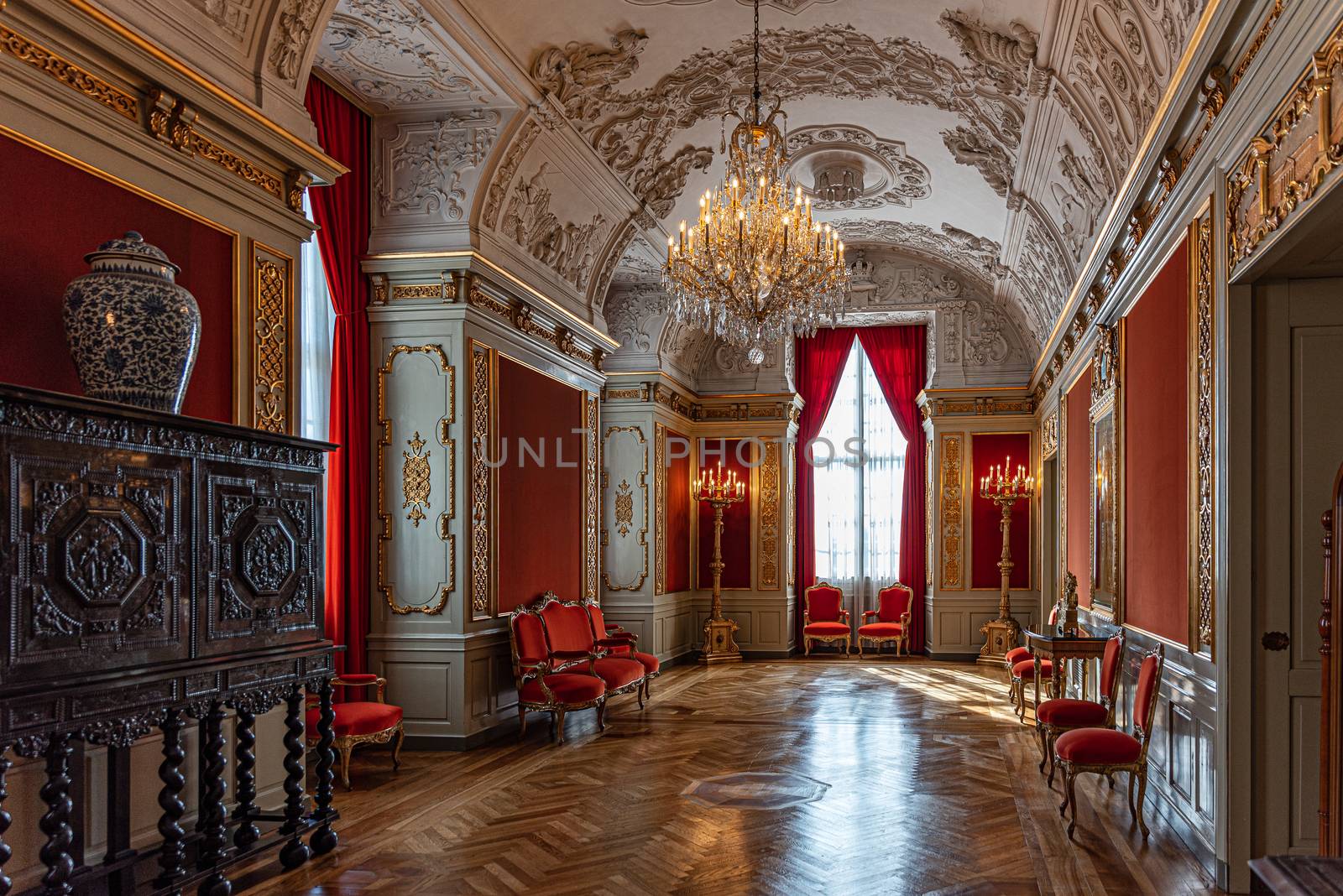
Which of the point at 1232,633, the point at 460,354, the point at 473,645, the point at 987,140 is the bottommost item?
the point at 473,645

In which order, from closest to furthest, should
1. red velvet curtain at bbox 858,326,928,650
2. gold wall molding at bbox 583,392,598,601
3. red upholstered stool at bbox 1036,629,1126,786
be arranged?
red upholstered stool at bbox 1036,629,1126,786 → gold wall molding at bbox 583,392,598,601 → red velvet curtain at bbox 858,326,928,650

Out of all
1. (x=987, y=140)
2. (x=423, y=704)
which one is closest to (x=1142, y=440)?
(x=987, y=140)

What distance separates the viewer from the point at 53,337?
3.70 m

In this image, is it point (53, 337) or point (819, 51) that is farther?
point (819, 51)

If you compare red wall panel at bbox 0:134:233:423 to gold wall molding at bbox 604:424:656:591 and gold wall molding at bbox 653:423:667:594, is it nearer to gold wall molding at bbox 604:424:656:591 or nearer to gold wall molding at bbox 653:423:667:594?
gold wall molding at bbox 604:424:656:591

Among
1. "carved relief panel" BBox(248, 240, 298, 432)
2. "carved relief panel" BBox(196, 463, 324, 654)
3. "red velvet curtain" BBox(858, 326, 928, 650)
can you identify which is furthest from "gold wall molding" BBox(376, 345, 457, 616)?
"red velvet curtain" BBox(858, 326, 928, 650)

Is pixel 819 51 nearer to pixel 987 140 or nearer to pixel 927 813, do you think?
pixel 987 140

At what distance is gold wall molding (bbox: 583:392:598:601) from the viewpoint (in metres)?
9.70

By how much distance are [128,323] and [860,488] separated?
11716mm

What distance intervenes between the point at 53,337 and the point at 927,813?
15.2 ft

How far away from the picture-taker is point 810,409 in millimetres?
14469

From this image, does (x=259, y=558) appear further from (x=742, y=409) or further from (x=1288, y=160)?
(x=742, y=409)

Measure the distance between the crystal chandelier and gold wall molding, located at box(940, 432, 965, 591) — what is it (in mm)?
6974

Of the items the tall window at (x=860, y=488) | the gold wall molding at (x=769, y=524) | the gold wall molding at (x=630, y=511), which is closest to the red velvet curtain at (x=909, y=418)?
the tall window at (x=860, y=488)
